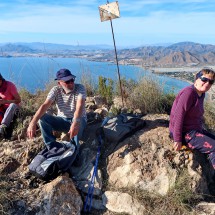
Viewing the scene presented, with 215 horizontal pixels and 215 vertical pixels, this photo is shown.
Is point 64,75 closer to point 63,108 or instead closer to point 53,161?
point 63,108

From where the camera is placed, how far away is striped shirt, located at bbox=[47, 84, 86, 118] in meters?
4.61

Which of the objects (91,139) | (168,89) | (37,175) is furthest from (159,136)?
(168,89)

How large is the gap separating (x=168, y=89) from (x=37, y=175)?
148 inches

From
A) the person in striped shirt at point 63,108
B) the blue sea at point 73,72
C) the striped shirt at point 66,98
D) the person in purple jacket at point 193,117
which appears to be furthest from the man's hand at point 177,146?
the blue sea at point 73,72

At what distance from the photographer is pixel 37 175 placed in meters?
4.04

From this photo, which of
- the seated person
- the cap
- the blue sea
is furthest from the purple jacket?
the seated person

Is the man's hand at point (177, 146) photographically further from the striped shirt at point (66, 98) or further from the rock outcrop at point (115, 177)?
the striped shirt at point (66, 98)

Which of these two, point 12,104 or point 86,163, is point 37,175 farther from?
point 12,104

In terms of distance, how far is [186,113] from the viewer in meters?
4.06

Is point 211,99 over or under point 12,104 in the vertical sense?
under

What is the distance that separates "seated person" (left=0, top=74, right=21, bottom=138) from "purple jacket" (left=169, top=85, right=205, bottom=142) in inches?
113

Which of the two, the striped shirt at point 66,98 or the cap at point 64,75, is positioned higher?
the cap at point 64,75

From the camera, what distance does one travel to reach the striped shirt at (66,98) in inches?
182

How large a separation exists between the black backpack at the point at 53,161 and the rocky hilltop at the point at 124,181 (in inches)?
4.6
